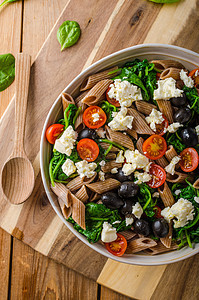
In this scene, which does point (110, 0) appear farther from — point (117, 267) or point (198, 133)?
point (117, 267)

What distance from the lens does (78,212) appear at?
238 centimetres

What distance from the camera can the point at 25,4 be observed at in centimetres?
286

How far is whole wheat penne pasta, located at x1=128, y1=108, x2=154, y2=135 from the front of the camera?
240 cm

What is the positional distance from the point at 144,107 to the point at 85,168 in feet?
2.05

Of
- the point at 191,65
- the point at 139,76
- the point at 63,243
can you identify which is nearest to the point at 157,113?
the point at 139,76

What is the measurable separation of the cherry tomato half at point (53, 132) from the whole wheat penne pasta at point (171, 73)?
84 centimetres

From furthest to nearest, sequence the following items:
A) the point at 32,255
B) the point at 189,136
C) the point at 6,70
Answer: the point at 32,255, the point at 6,70, the point at 189,136

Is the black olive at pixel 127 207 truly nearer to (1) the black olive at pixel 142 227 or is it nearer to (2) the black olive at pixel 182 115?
(1) the black olive at pixel 142 227

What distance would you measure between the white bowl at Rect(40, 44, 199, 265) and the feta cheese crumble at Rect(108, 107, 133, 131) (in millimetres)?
372

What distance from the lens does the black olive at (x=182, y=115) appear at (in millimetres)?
2357

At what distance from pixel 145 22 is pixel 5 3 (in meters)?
1.25

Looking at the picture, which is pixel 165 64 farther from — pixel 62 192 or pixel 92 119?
pixel 62 192

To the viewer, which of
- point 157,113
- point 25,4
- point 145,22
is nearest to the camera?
point 157,113

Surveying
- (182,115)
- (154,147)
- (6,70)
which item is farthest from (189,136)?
(6,70)
